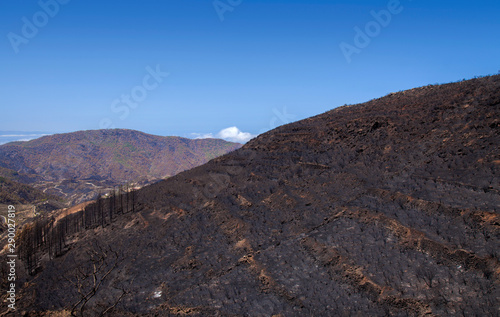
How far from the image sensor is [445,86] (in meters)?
35.5

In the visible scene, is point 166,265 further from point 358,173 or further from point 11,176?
point 11,176

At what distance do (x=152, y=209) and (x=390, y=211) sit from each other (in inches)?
941

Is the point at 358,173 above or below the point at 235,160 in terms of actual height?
below

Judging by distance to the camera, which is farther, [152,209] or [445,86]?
[445,86]

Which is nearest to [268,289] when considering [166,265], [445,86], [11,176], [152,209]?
[166,265]

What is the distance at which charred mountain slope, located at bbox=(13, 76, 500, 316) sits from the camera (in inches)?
539

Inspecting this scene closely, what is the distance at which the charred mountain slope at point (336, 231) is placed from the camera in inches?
539

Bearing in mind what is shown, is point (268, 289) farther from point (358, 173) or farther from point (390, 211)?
point (358, 173)

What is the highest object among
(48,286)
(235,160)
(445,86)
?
(445,86)

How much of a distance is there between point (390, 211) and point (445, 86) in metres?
24.7

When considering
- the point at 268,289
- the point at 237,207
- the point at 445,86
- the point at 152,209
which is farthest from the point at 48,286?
the point at 445,86

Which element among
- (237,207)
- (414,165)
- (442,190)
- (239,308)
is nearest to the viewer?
(239,308)

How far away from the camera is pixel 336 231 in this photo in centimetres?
1908

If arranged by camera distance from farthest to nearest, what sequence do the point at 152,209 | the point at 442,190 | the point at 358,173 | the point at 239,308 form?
1. the point at 152,209
2. the point at 358,173
3. the point at 442,190
4. the point at 239,308
